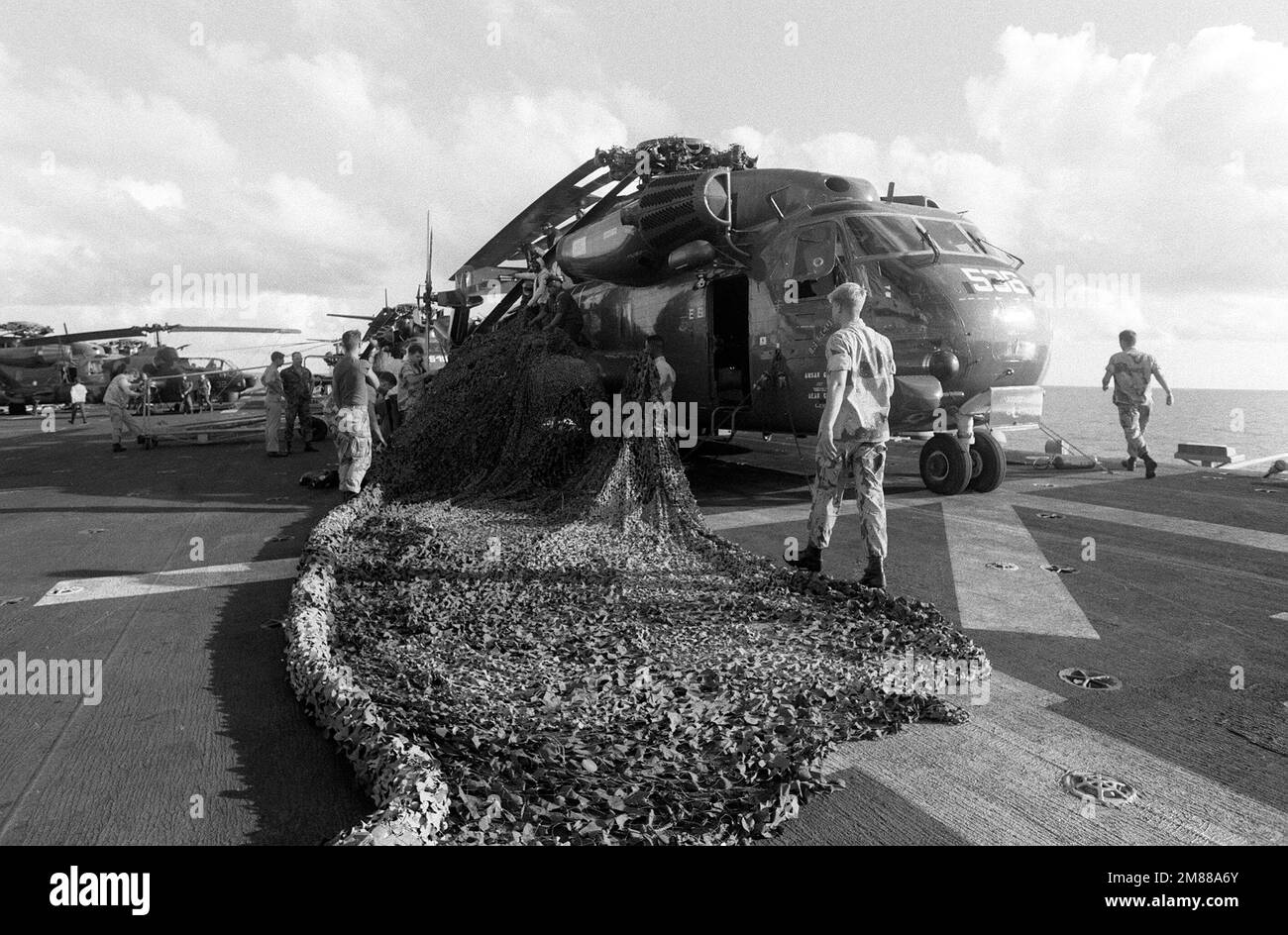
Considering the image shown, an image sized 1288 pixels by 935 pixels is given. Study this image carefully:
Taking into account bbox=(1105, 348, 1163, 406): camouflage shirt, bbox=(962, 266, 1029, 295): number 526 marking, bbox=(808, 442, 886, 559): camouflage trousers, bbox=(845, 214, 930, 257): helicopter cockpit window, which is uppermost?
bbox=(845, 214, 930, 257): helicopter cockpit window

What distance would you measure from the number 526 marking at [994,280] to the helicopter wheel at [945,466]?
1.65 m

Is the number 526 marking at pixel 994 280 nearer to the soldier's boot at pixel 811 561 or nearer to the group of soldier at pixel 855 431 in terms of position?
the group of soldier at pixel 855 431

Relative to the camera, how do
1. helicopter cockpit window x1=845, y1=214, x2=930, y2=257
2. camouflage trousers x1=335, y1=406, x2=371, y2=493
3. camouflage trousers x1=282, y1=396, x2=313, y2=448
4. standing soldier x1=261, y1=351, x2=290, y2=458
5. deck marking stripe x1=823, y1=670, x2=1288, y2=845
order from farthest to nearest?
camouflage trousers x1=282, y1=396, x2=313, y2=448, standing soldier x1=261, y1=351, x2=290, y2=458, camouflage trousers x1=335, y1=406, x2=371, y2=493, helicopter cockpit window x1=845, y1=214, x2=930, y2=257, deck marking stripe x1=823, y1=670, x2=1288, y2=845

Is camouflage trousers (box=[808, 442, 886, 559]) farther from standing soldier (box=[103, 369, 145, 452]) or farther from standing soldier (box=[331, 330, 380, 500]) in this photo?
standing soldier (box=[103, 369, 145, 452])

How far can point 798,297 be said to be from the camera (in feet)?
29.6

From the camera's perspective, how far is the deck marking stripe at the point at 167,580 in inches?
221

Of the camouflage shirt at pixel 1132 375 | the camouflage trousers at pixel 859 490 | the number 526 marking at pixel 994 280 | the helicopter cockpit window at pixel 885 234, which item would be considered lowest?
the camouflage trousers at pixel 859 490

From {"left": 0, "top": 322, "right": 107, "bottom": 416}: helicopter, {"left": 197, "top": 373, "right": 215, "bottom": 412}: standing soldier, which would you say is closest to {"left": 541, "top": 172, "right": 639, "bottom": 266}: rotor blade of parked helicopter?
{"left": 197, "top": 373, "right": 215, "bottom": 412}: standing soldier

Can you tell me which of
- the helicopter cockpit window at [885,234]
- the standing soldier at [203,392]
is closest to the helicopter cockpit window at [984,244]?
the helicopter cockpit window at [885,234]

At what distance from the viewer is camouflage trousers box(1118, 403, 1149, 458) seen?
10.6 meters

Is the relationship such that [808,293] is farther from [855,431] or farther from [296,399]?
[296,399]

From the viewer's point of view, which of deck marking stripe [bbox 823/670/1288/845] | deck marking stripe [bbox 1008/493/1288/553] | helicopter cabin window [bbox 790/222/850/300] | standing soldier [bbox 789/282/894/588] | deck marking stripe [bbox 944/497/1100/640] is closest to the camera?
deck marking stripe [bbox 823/670/1288/845]

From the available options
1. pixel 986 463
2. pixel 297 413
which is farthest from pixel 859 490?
pixel 297 413

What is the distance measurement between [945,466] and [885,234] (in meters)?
2.65
